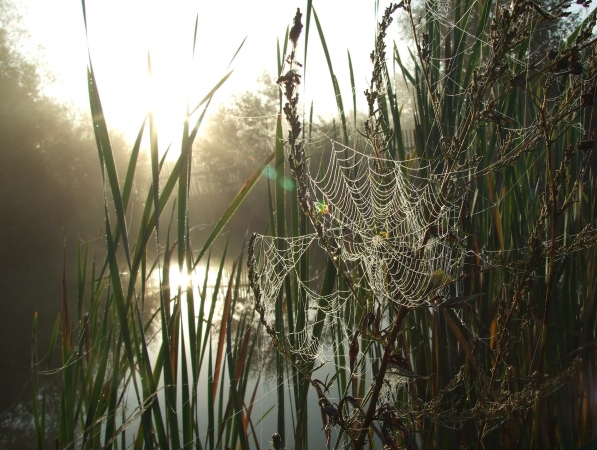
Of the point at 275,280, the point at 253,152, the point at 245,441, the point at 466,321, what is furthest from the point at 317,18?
the point at 253,152

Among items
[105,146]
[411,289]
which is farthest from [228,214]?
[411,289]

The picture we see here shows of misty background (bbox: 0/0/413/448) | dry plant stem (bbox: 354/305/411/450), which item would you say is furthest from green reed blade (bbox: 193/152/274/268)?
misty background (bbox: 0/0/413/448)

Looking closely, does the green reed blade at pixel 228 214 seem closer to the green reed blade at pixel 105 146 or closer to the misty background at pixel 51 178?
the green reed blade at pixel 105 146

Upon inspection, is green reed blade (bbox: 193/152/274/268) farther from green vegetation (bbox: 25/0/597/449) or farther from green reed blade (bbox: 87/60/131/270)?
green reed blade (bbox: 87/60/131/270)

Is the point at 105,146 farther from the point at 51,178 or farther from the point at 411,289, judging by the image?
the point at 51,178

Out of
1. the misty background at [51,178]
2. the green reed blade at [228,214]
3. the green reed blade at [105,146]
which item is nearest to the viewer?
the green reed blade at [105,146]

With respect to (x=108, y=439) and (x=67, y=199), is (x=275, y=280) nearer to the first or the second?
(x=108, y=439)

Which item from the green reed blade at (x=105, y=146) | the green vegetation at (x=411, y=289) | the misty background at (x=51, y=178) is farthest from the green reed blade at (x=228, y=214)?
the misty background at (x=51, y=178)

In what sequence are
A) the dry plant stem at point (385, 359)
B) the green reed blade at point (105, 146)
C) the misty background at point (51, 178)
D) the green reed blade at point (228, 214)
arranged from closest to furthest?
the dry plant stem at point (385, 359) → the green reed blade at point (105, 146) → the green reed blade at point (228, 214) → the misty background at point (51, 178)

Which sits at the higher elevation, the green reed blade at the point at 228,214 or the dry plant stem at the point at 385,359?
the green reed blade at the point at 228,214

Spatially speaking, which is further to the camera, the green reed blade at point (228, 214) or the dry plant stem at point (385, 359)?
the green reed blade at point (228, 214)

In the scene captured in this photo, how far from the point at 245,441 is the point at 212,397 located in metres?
0.14

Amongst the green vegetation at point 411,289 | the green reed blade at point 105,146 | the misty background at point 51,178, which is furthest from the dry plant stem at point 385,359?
the misty background at point 51,178

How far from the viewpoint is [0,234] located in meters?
8.34
